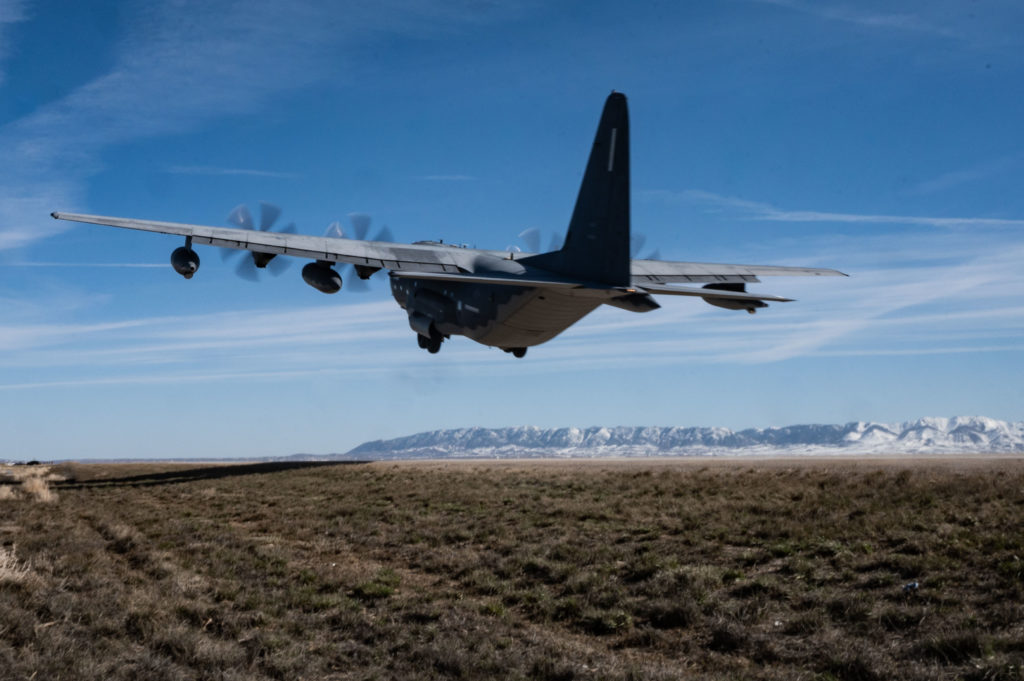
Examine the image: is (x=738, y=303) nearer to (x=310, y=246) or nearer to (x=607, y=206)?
(x=607, y=206)

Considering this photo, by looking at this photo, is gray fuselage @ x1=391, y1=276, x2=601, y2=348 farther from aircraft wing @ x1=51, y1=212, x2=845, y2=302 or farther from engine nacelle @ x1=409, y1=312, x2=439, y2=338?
aircraft wing @ x1=51, y1=212, x2=845, y2=302

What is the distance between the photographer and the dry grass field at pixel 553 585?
12078mm

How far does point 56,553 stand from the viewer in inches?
775

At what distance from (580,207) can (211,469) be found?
33.3m

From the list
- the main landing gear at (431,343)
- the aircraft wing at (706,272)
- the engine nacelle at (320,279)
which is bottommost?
the main landing gear at (431,343)

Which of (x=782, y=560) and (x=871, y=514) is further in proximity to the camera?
(x=871, y=514)

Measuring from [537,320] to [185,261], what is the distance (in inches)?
601

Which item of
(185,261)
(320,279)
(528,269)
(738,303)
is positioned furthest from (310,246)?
(738,303)

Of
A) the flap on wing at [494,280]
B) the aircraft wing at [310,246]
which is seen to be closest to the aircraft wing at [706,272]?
the flap on wing at [494,280]

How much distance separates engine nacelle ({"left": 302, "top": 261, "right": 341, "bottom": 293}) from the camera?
31297 millimetres

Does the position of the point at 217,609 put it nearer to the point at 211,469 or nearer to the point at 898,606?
the point at 898,606

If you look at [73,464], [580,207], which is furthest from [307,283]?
[73,464]

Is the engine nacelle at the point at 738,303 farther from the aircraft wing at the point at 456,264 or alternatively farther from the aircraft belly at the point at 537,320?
the aircraft belly at the point at 537,320

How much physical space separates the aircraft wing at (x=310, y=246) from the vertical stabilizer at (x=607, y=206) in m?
6.71
